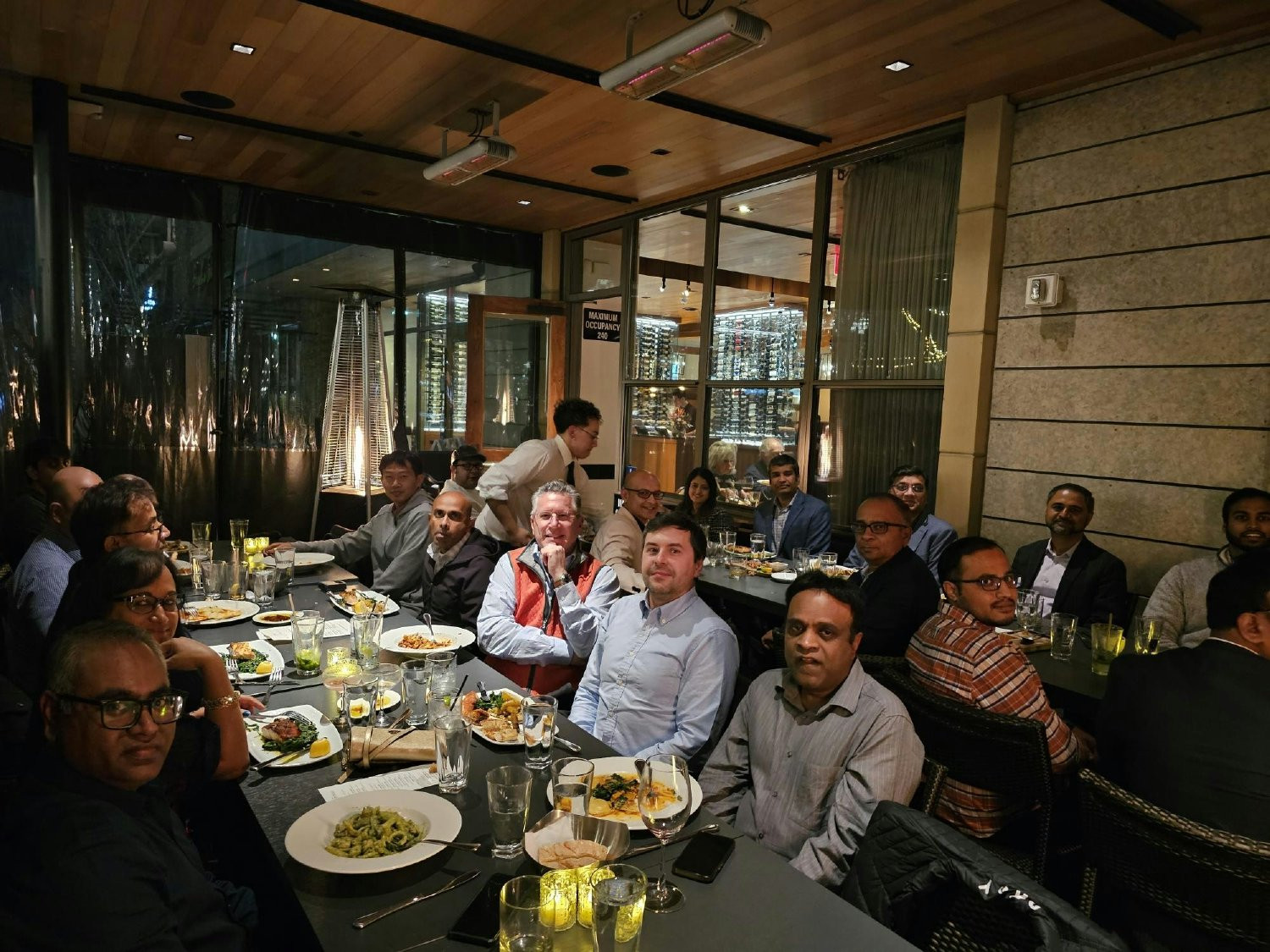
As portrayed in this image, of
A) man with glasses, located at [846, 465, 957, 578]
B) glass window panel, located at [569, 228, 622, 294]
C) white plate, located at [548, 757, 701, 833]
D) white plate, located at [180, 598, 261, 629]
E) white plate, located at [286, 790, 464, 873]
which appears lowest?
white plate, located at [180, 598, 261, 629]

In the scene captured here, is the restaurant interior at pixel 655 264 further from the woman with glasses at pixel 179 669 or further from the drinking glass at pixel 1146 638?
the drinking glass at pixel 1146 638

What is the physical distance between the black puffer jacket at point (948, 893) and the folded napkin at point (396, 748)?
976 millimetres

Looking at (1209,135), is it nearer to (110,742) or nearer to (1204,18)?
(1204,18)

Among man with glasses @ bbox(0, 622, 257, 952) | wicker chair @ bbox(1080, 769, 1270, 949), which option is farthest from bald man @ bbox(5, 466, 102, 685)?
wicker chair @ bbox(1080, 769, 1270, 949)

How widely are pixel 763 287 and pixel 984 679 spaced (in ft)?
14.8

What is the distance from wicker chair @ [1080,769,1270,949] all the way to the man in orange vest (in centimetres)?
175

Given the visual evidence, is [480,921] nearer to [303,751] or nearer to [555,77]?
[303,751]

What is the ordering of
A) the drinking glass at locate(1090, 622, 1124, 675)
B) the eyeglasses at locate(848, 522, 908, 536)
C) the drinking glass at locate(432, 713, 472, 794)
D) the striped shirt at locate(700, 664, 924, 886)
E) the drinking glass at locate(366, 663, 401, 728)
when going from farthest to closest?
the eyeglasses at locate(848, 522, 908, 536)
the drinking glass at locate(1090, 622, 1124, 675)
the drinking glass at locate(366, 663, 401, 728)
the striped shirt at locate(700, 664, 924, 886)
the drinking glass at locate(432, 713, 472, 794)

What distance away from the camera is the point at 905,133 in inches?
189

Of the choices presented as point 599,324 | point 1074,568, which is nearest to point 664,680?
point 1074,568

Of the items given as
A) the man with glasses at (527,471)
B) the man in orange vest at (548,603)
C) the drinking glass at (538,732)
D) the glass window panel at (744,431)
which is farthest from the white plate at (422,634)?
the glass window panel at (744,431)

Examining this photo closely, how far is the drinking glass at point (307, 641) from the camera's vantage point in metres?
2.50

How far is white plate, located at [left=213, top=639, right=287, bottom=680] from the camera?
8.02 ft

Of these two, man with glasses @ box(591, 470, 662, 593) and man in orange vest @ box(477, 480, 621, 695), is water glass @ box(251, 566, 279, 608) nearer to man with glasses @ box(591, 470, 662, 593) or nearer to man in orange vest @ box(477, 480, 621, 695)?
man in orange vest @ box(477, 480, 621, 695)
